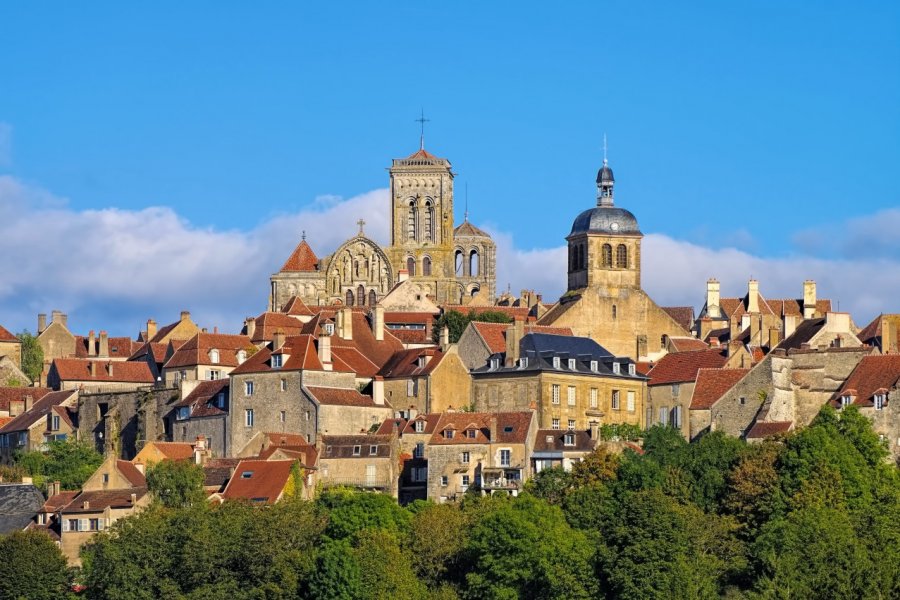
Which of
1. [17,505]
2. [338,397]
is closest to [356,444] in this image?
[338,397]

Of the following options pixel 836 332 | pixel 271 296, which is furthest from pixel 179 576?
pixel 271 296

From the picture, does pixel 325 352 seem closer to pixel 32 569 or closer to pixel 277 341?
pixel 277 341

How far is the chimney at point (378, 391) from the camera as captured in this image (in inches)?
4183

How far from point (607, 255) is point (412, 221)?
3849 cm

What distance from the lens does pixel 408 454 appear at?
101m

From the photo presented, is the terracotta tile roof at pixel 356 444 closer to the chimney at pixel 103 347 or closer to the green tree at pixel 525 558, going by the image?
the green tree at pixel 525 558

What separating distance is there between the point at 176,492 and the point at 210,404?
1003cm

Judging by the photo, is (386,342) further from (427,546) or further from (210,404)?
(427,546)

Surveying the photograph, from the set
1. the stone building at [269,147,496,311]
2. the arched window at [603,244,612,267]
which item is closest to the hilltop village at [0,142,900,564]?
the arched window at [603,244,612,267]

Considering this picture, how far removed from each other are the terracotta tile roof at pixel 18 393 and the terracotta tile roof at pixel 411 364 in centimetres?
2002

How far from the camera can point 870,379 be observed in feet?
330

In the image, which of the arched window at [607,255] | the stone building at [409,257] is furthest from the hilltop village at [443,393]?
the stone building at [409,257]

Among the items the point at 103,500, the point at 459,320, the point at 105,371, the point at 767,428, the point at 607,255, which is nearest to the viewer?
the point at 767,428

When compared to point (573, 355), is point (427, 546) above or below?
below
